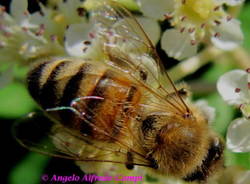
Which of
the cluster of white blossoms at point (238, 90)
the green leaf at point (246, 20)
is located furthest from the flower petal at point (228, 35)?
the green leaf at point (246, 20)

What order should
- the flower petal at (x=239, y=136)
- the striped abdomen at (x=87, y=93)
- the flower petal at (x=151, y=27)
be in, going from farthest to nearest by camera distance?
1. the flower petal at (x=151, y=27)
2. the flower petal at (x=239, y=136)
3. the striped abdomen at (x=87, y=93)

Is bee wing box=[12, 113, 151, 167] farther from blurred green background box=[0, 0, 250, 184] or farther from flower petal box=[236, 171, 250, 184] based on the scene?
blurred green background box=[0, 0, 250, 184]

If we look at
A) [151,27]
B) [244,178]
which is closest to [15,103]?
[151,27]

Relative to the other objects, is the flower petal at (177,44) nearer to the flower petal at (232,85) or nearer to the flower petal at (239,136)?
the flower petal at (232,85)

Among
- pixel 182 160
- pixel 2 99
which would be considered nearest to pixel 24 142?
pixel 182 160

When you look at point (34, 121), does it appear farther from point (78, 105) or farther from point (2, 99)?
point (2, 99)
